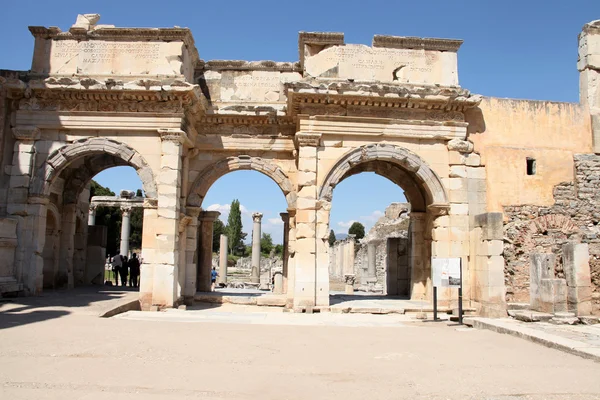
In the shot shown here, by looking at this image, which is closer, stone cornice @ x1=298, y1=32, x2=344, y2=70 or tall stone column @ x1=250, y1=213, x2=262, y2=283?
stone cornice @ x1=298, y1=32, x2=344, y2=70

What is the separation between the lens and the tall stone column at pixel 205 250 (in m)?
16.1

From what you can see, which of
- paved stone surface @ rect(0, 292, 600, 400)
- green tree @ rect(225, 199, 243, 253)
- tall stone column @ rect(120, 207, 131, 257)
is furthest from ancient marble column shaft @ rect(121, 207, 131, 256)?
green tree @ rect(225, 199, 243, 253)

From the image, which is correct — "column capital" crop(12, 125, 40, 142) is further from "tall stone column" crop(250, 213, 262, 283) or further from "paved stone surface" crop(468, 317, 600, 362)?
"tall stone column" crop(250, 213, 262, 283)

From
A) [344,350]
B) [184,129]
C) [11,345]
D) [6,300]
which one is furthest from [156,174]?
[344,350]

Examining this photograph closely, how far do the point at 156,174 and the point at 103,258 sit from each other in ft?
22.0

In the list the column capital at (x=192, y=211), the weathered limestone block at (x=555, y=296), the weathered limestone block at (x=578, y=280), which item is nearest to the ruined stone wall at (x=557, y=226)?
the weathered limestone block at (x=578, y=280)

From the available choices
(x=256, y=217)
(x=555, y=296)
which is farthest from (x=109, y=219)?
(x=555, y=296)

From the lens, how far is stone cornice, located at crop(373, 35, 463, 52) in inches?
537

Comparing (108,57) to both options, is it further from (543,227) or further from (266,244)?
(266,244)

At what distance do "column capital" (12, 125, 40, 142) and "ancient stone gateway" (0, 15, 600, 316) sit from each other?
0.04 metres

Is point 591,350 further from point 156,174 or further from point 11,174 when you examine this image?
point 11,174

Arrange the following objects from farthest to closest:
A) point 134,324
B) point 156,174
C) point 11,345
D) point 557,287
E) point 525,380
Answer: point 156,174, point 557,287, point 134,324, point 11,345, point 525,380

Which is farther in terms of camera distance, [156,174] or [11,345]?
[156,174]

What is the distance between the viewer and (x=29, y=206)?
500 inches
